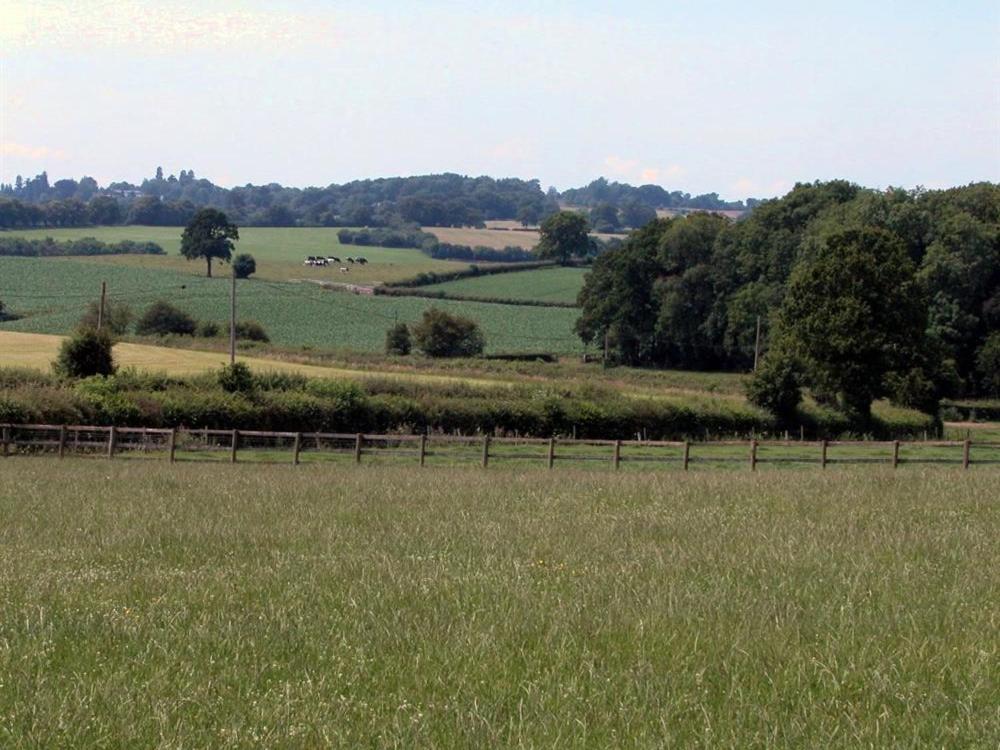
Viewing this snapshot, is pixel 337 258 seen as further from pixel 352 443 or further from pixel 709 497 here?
pixel 709 497

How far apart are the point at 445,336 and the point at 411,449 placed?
50034 mm

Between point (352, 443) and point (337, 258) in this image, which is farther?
point (337, 258)

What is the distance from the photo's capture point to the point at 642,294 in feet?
315

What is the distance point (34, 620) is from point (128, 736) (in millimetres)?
2868

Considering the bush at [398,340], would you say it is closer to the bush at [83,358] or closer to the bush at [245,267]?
the bush at [245,267]

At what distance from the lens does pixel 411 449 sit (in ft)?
114

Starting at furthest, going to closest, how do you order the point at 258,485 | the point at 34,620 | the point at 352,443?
the point at 352,443
the point at 258,485
the point at 34,620

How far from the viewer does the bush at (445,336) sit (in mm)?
84125

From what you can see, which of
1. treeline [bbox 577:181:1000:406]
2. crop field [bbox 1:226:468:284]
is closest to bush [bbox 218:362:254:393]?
treeline [bbox 577:181:1000:406]

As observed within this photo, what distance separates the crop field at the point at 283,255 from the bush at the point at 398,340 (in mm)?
34652

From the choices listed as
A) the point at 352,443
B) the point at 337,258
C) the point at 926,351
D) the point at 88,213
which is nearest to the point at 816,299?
the point at 926,351

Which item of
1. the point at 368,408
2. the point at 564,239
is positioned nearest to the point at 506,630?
the point at 368,408

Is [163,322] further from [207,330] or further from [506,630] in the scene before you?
[506,630]

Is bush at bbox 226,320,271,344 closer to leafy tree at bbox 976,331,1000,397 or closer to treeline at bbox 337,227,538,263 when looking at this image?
leafy tree at bbox 976,331,1000,397
